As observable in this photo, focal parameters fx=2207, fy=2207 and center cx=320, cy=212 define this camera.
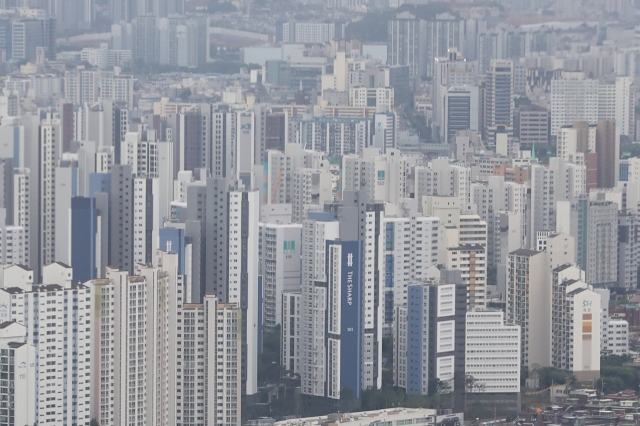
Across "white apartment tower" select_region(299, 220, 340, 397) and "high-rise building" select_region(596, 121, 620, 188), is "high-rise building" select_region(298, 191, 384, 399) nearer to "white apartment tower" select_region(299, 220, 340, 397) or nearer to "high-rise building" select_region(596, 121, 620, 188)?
"white apartment tower" select_region(299, 220, 340, 397)

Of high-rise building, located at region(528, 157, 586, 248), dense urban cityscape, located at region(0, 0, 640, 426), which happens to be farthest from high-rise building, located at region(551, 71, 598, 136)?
high-rise building, located at region(528, 157, 586, 248)

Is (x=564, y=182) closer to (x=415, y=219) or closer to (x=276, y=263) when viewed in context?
(x=415, y=219)

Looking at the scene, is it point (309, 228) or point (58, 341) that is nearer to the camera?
point (58, 341)

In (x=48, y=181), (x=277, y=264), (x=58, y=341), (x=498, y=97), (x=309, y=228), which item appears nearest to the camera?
(x=58, y=341)

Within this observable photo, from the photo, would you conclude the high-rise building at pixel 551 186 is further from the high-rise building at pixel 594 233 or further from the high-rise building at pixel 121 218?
Answer: the high-rise building at pixel 121 218

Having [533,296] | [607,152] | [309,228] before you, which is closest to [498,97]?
[607,152]

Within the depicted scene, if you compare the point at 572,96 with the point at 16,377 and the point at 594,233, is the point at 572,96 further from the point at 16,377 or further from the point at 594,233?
the point at 16,377

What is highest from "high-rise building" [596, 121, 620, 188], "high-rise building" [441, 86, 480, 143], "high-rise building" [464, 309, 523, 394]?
"high-rise building" [441, 86, 480, 143]

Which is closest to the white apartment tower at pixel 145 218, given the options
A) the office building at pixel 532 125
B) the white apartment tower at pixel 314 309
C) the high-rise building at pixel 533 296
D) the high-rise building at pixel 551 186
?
the white apartment tower at pixel 314 309
